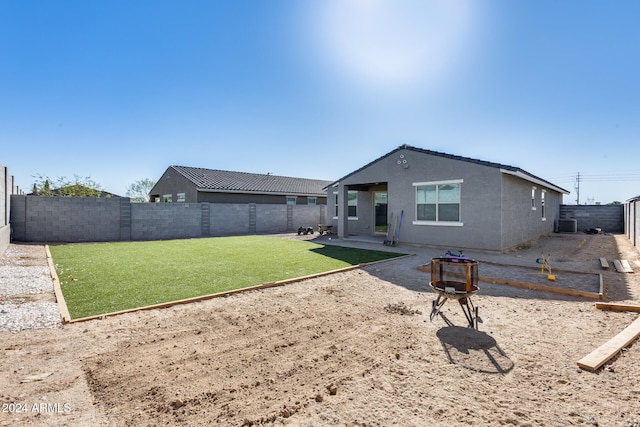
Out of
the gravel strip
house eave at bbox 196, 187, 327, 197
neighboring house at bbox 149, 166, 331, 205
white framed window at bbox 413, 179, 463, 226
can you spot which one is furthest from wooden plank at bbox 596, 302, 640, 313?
house eave at bbox 196, 187, 327, 197

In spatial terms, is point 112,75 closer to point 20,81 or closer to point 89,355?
point 20,81

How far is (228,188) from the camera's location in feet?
74.8

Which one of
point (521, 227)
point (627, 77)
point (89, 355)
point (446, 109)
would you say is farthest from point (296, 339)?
point (627, 77)

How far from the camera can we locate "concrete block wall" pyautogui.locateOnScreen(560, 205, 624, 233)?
2258 centimetres

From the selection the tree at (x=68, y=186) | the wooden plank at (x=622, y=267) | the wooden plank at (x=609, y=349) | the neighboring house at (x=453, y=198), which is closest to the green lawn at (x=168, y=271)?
the neighboring house at (x=453, y=198)

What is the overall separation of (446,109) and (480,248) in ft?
20.1

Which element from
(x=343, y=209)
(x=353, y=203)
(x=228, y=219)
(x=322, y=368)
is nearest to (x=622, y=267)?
(x=322, y=368)

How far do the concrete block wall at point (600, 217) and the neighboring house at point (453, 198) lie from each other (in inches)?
487

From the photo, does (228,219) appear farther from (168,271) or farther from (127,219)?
(168,271)

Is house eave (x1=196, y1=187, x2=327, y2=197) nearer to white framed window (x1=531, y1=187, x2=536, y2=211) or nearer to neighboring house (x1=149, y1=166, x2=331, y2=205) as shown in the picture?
neighboring house (x1=149, y1=166, x2=331, y2=205)

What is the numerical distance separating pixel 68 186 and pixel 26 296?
20.9 metres

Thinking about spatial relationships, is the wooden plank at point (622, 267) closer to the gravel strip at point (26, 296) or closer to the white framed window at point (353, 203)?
the white framed window at point (353, 203)

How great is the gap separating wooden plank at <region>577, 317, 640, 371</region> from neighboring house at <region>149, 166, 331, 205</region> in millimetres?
18440

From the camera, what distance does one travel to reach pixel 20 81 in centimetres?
1158
